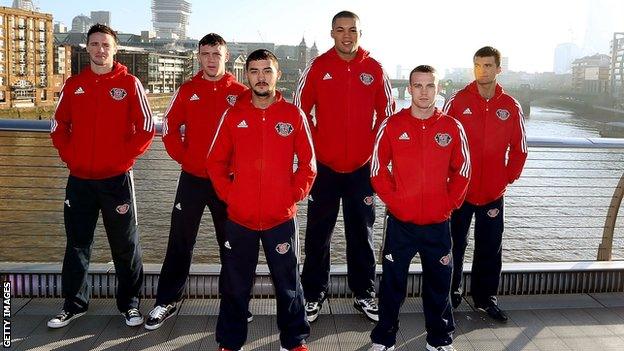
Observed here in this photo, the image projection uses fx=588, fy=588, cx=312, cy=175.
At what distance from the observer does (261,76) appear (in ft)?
9.85

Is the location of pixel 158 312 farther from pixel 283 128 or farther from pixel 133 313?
pixel 283 128

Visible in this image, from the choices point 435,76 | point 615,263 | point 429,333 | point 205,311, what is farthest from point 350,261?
point 615,263

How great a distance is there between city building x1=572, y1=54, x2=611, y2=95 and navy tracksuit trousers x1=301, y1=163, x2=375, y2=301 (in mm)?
121440

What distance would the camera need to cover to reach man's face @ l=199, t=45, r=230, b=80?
3.46 metres

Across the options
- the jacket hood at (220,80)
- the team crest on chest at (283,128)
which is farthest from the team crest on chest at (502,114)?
the jacket hood at (220,80)

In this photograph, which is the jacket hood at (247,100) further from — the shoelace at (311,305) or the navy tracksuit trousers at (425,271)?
the shoelace at (311,305)

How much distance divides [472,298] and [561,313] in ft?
1.86

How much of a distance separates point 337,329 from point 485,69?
1819mm

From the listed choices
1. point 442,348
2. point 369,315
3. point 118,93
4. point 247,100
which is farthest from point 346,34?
point 442,348

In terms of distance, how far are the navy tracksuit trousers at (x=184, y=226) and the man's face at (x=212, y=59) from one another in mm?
624

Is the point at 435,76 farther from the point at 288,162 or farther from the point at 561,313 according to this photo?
the point at 561,313

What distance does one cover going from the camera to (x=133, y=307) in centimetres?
360

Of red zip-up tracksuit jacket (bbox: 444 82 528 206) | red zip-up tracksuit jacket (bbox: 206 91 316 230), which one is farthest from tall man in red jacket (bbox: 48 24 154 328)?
red zip-up tracksuit jacket (bbox: 444 82 528 206)

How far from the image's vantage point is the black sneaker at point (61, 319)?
341cm
